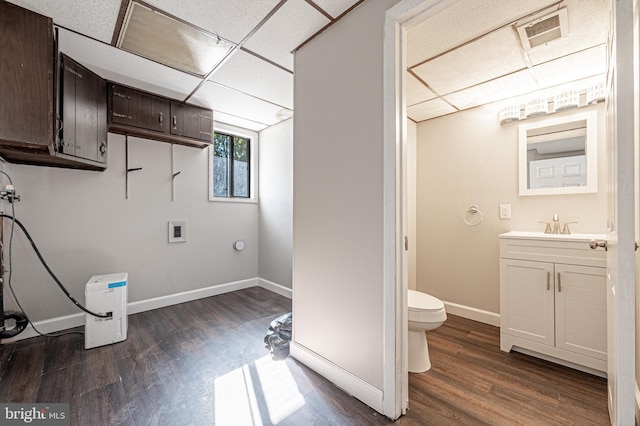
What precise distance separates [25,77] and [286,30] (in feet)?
5.35

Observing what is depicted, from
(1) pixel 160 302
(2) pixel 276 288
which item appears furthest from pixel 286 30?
(1) pixel 160 302

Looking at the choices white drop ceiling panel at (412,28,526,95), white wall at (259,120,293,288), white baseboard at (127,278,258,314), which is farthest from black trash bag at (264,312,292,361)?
white drop ceiling panel at (412,28,526,95)

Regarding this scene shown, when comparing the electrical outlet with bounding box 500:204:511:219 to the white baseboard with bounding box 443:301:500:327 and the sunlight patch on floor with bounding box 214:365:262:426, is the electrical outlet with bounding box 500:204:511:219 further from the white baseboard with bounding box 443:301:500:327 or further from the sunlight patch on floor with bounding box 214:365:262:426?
the sunlight patch on floor with bounding box 214:365:262:426

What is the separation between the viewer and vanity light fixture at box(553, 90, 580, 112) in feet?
7.16

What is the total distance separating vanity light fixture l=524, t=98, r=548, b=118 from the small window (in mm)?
3420

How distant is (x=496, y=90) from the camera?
7.96 ft

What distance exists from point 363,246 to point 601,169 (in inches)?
84.8

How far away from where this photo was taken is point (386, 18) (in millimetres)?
1430

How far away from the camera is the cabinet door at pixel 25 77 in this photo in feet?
5.01

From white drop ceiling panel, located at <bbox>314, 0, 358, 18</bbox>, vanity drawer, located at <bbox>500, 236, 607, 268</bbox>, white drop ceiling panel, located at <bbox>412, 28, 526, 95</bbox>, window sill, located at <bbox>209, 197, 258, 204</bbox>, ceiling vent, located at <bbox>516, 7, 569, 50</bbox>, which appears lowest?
vanity drawer, located at <bbox>500, 236, 607, 268</bbox>

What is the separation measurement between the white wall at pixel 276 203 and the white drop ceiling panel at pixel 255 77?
2.53 feet

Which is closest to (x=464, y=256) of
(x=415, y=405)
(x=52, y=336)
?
(x=415, y=405)

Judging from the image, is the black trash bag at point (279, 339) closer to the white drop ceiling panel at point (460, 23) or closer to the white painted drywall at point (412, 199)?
the white painted drywall at point (412, 199)

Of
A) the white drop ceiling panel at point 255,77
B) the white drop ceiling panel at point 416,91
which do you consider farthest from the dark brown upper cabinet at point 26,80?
the white drop ceiling panel at point 416,91
